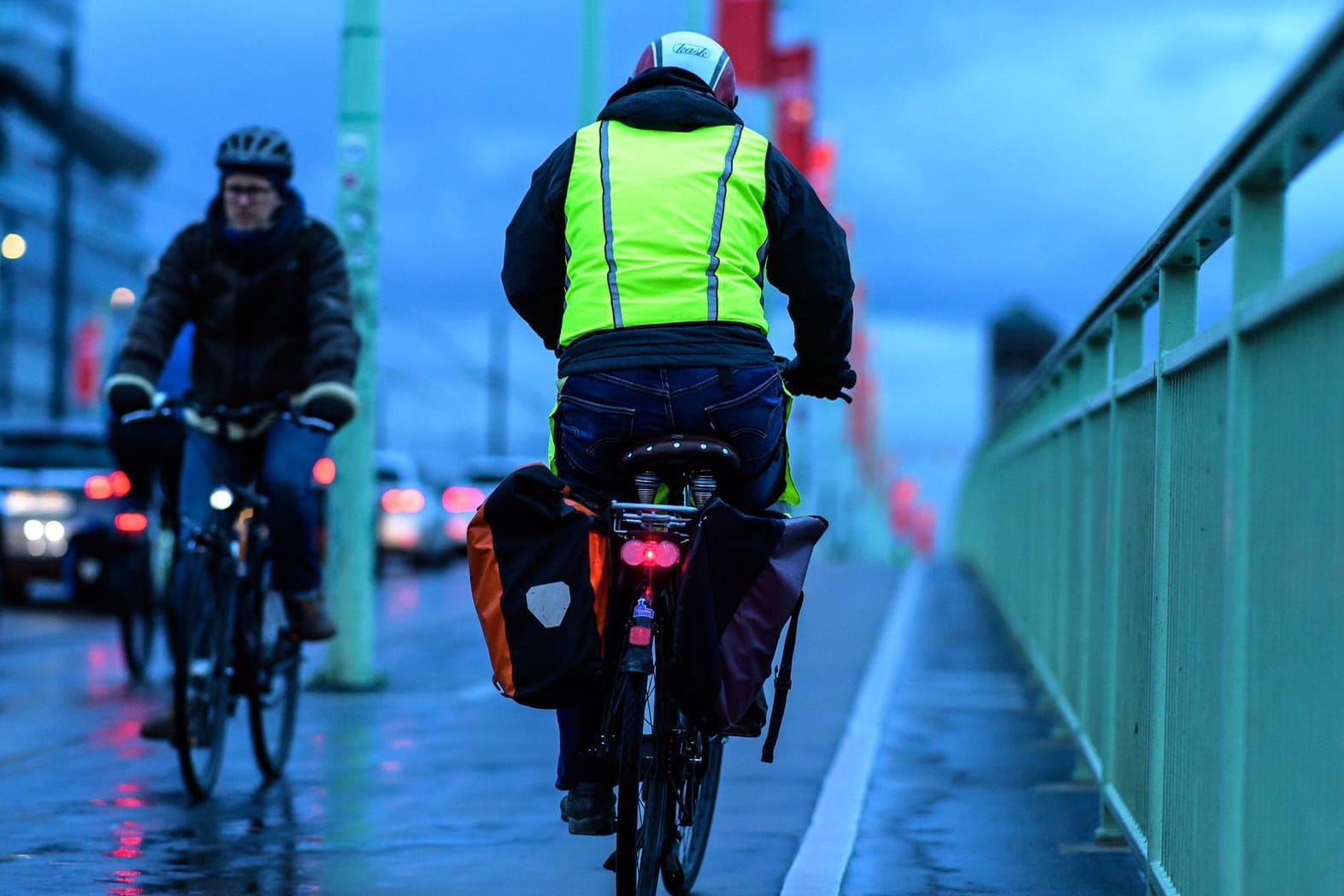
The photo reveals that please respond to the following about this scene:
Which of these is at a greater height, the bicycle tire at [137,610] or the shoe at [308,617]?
the shoe at [308,617]

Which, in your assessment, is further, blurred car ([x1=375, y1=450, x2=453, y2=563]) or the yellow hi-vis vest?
blurred car ([x1=375, y1=450, x2=453, y2=563])

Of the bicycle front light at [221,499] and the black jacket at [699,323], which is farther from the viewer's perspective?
the bicycle front light at [221,499]

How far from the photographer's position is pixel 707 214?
498 centimetres

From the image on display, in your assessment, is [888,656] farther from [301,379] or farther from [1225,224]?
[1225,224]

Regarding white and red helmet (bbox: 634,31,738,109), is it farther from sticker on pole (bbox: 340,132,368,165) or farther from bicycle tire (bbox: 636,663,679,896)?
sticker on pole (bbox: 340,132,368,165)

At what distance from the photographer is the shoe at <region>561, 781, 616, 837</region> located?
5012 mm

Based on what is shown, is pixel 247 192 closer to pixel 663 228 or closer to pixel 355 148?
pixel 663 228

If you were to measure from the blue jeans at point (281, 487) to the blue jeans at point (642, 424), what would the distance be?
2.25 meters

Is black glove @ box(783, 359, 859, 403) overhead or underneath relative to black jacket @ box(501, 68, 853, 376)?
underneath

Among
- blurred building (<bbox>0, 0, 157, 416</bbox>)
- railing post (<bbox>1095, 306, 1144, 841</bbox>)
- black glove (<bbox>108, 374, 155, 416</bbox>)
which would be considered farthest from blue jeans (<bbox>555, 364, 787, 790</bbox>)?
blurred building (<bbox>0, 0, 157, 416</bbox>)

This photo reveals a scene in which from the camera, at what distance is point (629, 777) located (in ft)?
15.3

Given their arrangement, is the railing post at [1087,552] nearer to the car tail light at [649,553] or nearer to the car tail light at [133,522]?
the car tail light at [649,553]

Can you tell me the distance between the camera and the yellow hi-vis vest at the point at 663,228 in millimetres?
4926

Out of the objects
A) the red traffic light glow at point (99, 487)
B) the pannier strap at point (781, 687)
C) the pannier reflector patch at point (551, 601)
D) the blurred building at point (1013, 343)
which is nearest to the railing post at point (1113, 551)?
the pannier strap at point (781, 687)
